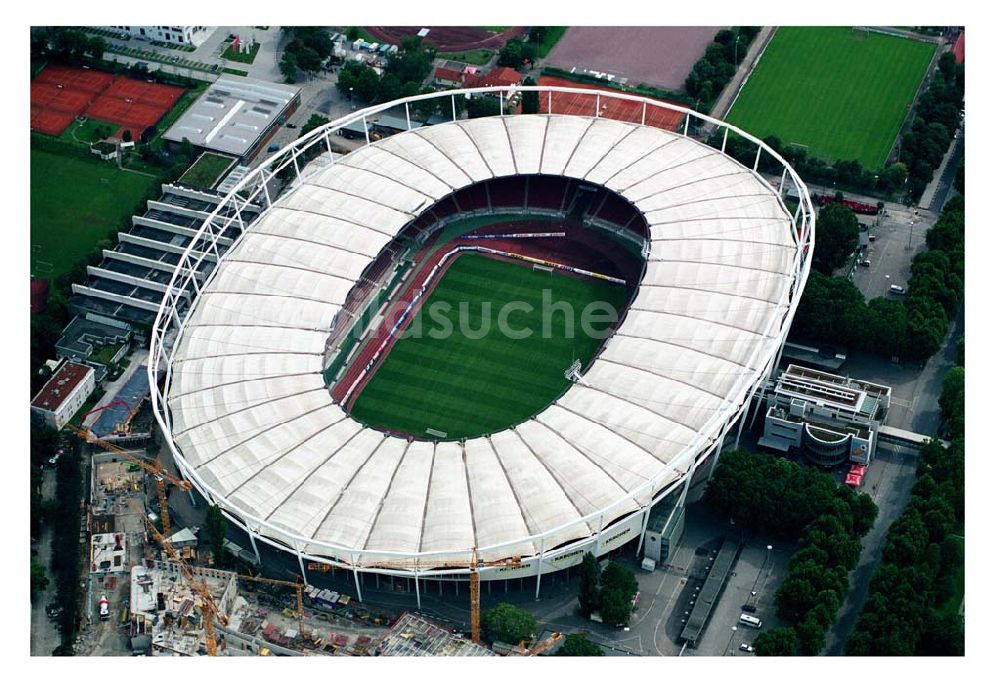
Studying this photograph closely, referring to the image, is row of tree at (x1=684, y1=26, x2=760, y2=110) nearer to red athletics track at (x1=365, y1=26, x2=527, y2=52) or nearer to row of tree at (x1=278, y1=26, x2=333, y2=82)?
red athletics track at (x1=365, y1=26, x2=527, y2=52)

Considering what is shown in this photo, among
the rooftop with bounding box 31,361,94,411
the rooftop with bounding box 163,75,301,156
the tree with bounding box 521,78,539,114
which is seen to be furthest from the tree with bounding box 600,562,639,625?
the rooftop with bounding box 163,75,301,156

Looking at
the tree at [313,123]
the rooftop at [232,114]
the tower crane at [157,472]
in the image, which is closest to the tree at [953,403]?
the tower crane at [157,472]

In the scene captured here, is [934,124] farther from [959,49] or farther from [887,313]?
[887,313]

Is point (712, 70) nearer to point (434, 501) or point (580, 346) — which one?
point (580, 346)

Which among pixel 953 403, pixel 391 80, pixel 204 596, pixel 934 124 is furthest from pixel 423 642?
pixel 934 124

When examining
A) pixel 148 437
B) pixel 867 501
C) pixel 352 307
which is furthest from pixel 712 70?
pixel 148 437

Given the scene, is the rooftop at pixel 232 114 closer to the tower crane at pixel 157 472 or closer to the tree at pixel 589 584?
the tower crane at pixel 157 472

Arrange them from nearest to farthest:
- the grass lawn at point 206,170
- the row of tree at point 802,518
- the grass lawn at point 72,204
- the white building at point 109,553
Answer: the row of tree at point 802,518 < the white building at point 109,553 < the grass lawn at point 72,204 < the grass lawn at point 206,170
